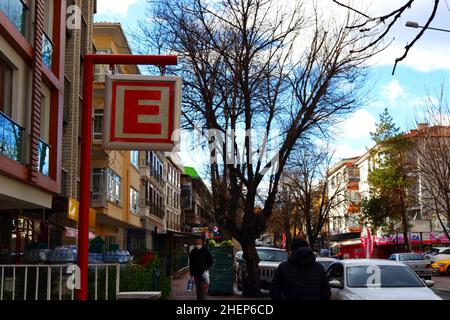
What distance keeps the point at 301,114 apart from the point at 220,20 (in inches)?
159

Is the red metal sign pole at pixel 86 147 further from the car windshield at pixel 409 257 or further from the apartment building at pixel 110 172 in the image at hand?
the car windshield at pixel 409 257

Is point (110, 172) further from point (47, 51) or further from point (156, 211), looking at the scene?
point (156, 211)

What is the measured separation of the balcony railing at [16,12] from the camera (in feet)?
45.2

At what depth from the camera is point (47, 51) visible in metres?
17.1

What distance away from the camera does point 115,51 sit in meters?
33.4

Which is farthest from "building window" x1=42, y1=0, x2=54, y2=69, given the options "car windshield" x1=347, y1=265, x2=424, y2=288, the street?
the street

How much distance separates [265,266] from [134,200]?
20541 mm

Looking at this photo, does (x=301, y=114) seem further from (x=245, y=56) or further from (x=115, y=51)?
(x=115, y=51)

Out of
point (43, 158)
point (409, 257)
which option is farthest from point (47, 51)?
point (409, 257)

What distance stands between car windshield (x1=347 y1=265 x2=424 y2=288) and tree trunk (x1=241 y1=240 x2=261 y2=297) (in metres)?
8.93

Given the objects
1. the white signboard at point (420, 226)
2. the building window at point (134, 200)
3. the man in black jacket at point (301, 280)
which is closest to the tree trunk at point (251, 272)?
the man in black jacket at point (301, 280)

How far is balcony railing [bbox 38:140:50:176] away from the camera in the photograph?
15.6 m

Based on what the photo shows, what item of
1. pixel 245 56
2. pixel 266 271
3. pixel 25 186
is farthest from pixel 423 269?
pixel 25 186
